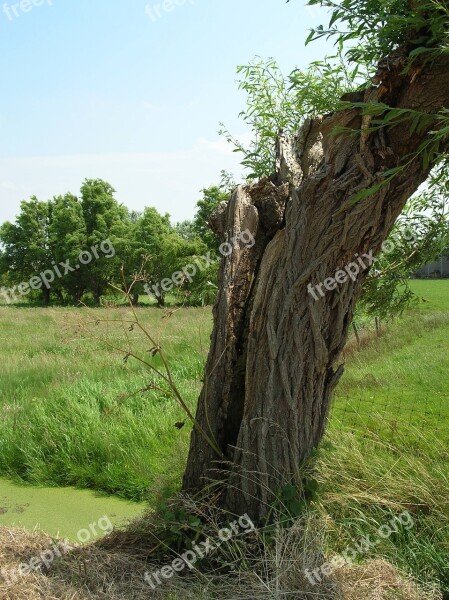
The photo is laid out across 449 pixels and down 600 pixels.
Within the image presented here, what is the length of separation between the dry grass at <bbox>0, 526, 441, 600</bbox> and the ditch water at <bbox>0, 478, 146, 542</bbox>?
112 centimetres

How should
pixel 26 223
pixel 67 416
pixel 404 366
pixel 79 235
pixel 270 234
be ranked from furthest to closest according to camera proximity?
pixel 26 223, pixel 79 235, pixel 404 366, pixel 67 416, pixel 270 234

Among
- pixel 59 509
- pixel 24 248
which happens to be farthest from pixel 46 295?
pixel 59 509

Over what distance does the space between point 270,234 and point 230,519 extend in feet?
6.39

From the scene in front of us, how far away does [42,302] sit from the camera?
143 ft

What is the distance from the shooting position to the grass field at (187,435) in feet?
13.7

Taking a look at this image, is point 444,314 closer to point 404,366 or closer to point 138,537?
point 404,366

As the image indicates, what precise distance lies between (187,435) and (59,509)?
142 cm

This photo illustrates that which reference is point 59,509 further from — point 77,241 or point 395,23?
point 77,241

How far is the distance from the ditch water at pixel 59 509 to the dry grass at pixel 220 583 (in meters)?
1.12

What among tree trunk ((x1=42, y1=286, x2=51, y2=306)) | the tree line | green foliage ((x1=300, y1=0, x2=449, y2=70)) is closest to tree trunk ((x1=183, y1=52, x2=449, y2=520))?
green foliage ((x1=300, y1=0, x2=449, y2=70))

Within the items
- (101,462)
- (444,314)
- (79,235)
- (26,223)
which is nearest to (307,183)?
(101,462)

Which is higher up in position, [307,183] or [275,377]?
[307,183]

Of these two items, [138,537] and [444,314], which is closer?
[138,537]

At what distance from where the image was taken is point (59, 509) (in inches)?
219
